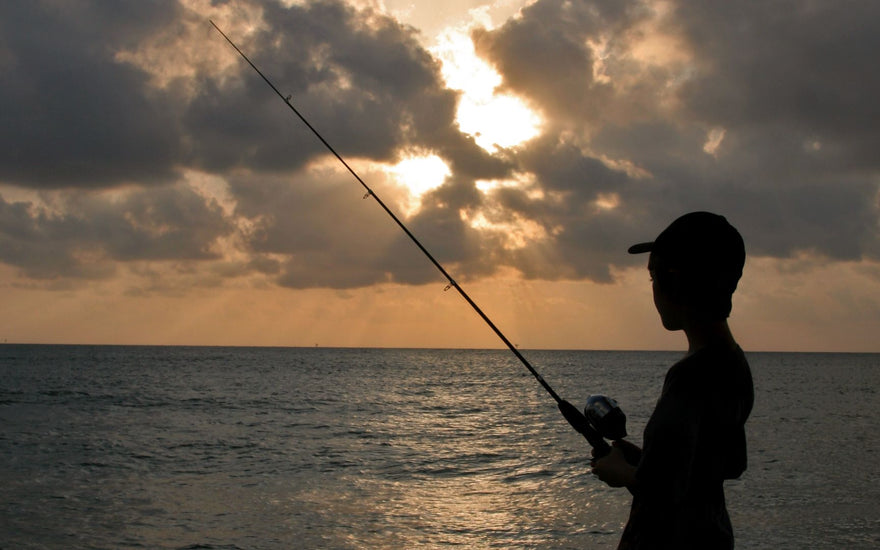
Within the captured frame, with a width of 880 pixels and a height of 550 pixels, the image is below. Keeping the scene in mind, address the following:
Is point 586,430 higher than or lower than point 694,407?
lower

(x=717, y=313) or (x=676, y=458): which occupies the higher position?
(x=717, y=313)

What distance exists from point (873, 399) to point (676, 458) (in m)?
44.8

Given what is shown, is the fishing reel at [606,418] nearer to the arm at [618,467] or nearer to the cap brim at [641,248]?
the arm at [618,467]

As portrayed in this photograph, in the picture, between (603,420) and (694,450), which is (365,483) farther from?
(694,450)

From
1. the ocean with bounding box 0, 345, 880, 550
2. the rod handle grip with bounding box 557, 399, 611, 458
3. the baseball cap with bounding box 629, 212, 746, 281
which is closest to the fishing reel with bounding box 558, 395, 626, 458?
the rod handle grip with bounding box 557, 399, 611, 458

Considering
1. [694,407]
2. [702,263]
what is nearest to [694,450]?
[694,407]

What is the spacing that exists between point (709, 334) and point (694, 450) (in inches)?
12.9

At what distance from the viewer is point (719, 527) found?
2010mm

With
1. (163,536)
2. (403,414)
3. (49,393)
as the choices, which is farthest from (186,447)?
(49,393)

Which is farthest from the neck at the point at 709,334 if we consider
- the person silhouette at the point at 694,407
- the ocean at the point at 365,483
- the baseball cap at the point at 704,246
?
the ocean at the point at 365,483

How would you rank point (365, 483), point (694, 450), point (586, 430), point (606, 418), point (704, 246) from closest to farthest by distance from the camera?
point (694, 450), point (704, 246), point (606, 418), point (586, 430), point (365, 483)

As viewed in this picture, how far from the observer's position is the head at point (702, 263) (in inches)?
81.4

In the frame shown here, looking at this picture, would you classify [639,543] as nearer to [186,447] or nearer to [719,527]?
[719,527]

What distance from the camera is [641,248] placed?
90.0 inches
